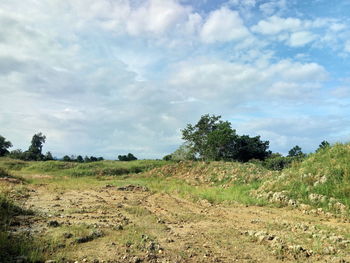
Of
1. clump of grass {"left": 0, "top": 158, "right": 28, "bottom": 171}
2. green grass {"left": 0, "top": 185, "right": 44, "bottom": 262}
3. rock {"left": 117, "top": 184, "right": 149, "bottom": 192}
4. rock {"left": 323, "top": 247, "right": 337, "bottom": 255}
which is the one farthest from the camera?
clump of grass {"left": 0, "top": 158, "right": 28, "bottom": 171}

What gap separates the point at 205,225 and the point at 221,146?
99.0ft

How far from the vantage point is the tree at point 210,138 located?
37.4 meters

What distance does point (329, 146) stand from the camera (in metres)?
14.1

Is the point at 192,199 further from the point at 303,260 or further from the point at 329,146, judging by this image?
the point at 303,260

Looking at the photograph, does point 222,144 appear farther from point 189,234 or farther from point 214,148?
point 189,234

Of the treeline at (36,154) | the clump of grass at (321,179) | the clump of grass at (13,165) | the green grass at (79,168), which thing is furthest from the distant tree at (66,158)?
the clump of grass at (321,179)

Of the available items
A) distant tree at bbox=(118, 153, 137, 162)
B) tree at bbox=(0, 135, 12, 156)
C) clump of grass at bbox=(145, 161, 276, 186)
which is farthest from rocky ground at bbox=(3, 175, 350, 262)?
tree at bbox=(0, 135, 12, 156)

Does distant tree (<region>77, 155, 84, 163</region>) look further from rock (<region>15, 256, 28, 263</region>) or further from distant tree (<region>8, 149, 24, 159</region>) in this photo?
rock (<region>15, 256, 28, 263</region>)

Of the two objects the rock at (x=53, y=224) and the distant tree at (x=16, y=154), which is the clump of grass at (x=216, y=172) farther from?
the distant tree at (x=16, y=154)

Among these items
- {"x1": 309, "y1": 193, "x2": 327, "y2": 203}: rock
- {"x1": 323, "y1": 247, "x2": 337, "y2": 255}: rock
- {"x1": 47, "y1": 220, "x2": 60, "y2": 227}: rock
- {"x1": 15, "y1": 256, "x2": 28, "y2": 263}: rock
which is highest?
{"x1": 309, "y1": 193, "x2": 327, "y2": 203}: rock

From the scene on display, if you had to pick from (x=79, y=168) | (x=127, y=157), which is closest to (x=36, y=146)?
(x=127, y=157)

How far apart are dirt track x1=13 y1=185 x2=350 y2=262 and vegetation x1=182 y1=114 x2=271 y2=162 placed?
26688mm

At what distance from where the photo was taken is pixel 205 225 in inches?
319

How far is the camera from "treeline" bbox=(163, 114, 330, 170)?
3753 cm
